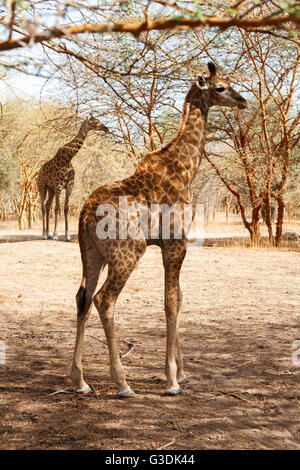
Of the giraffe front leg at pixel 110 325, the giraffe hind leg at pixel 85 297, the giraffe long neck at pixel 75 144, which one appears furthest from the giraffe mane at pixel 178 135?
the giraffe long neck at pixel 75 144

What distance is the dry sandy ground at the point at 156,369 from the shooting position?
3.27 meters

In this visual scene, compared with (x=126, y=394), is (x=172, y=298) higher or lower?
higher

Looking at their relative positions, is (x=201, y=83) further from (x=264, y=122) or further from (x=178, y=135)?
(x=264, y=122)

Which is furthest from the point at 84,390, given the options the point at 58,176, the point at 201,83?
the point at 58,176

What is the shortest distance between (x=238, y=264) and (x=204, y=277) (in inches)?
59.5

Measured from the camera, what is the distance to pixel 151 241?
4047mm

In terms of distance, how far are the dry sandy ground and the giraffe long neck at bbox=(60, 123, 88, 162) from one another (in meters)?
→ 3.73

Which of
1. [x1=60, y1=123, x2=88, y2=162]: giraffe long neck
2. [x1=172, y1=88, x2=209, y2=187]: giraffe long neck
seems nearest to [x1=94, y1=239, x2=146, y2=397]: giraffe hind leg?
[x1=172, y1=88, x2=209, y2=187]: giraffe long neck

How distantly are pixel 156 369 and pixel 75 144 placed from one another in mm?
8115

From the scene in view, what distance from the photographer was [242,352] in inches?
197

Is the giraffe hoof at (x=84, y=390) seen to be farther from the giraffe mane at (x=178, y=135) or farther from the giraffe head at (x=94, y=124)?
the giraffe head at (x=94, y=124)

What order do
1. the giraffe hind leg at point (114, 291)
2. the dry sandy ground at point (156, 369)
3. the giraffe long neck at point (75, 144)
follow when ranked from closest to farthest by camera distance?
1. the dry sandy ground at point (156, 369)
2. the giraffe hind leg at point (114, 291)
3. the giraffe long neck at point (75, 144)
